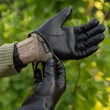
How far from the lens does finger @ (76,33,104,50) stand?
2068 millimetres

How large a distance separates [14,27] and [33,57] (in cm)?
65

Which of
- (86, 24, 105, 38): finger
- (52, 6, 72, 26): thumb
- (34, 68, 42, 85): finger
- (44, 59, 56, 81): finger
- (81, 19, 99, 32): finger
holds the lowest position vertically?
(34, 68, 42, 85): finger

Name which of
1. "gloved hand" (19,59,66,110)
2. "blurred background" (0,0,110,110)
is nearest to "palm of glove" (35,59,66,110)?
"gloved hand" (19,59,66,110)

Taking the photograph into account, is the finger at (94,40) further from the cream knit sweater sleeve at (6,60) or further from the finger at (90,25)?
the cream knit sweater sleeve at (6,60)

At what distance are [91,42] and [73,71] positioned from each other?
0.59 m

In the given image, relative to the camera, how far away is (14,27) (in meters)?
2.77

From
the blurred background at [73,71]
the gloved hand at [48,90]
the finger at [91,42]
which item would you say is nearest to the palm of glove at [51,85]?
the gloved hand at [48,90]

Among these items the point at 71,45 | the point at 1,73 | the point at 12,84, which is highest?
the point at 71,45

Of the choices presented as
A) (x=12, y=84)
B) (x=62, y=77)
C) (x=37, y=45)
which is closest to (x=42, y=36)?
(x=37, y=45)

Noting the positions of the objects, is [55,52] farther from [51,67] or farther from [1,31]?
[1,31]

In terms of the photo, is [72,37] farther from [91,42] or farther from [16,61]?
[16,61]

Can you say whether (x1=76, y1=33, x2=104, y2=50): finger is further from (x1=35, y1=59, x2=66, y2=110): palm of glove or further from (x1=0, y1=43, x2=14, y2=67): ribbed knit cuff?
(x1=0, y1=43, x2=14, y2=67): ribbed knit cuff

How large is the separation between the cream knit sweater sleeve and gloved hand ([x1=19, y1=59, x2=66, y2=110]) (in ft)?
0.73

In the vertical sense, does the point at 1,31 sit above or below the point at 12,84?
above
